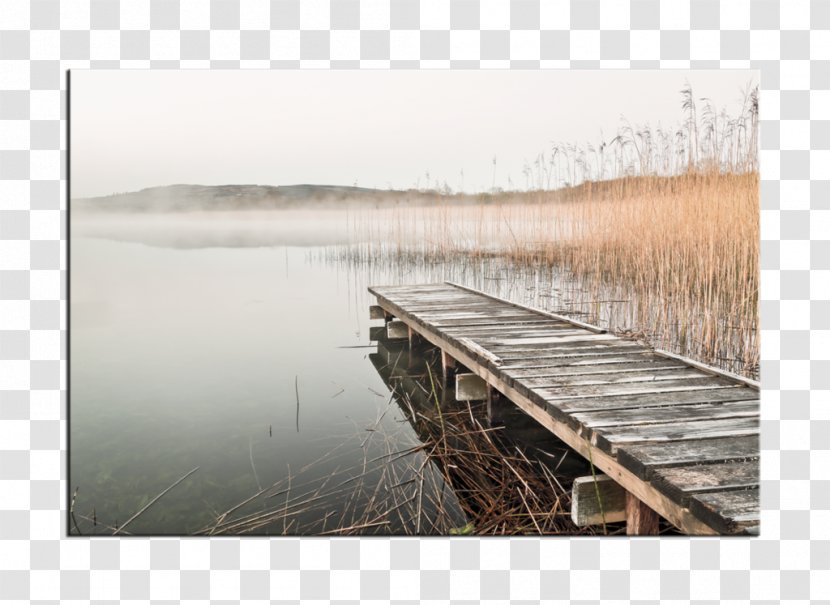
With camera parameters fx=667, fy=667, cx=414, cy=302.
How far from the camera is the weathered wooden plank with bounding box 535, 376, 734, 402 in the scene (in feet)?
6.24

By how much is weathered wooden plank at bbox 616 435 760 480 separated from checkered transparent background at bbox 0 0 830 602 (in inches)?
5.1

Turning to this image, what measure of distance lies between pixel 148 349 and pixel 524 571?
252cm

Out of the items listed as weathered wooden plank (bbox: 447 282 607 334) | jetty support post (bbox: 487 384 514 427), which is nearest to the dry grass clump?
weathered wooden plank (bbox: 447 282 607 334)

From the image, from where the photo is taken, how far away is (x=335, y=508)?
2.05 metres

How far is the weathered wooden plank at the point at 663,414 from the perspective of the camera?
1655 millimetres

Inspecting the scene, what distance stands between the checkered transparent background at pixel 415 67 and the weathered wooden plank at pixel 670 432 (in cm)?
7

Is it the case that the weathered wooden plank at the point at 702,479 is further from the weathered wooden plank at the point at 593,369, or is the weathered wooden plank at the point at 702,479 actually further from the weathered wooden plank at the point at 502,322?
the weathered wooden plank at the point at 502,322

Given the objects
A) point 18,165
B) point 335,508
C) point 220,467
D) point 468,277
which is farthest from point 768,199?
point 468,277

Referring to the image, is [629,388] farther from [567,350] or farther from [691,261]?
[691,261]

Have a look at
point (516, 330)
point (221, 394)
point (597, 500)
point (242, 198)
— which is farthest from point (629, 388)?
point (242, 198)

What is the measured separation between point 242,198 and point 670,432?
246cm

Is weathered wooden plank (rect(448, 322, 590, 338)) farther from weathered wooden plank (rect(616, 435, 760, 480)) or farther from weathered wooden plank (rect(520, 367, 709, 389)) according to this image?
weathered wooden plank (rect(616, 435, 760, 480))

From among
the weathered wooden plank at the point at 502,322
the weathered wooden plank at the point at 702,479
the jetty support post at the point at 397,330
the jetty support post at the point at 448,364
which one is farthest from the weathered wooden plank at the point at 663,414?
the jetty support post at the point at 397,330

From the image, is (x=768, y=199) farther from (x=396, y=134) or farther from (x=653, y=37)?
(x=396, y=134)
